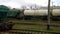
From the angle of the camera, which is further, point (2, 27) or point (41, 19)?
point (41, 19)

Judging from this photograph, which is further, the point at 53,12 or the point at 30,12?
the point at 30,12

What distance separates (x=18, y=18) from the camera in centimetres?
2702

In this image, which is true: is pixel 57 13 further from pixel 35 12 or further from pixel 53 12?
pixel 35 12

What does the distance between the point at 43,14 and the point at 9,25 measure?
11683 millimetres

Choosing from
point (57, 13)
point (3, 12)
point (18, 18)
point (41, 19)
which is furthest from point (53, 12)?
point (3, 12)

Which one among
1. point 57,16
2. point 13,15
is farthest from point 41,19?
point 13,15

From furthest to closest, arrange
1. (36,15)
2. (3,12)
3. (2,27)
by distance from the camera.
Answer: (36,15), (3,12), (2,27)

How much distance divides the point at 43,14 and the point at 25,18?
353cm

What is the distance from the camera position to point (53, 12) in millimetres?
25234

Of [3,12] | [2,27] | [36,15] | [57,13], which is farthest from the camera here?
[36,15]

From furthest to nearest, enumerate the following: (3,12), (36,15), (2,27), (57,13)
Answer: (36,15) < (57,13) < (3,12) < (2,27)

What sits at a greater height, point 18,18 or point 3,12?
point 3,12

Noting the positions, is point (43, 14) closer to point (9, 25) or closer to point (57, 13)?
point (57, 13)

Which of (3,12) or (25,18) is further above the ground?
(3,12)
